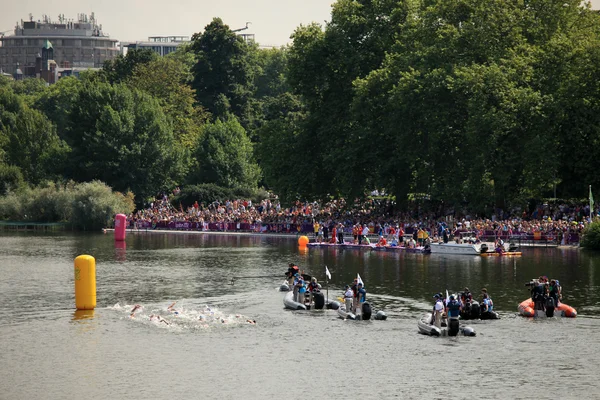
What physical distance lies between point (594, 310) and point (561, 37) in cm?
4388

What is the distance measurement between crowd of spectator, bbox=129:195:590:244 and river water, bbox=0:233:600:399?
10.1 meters

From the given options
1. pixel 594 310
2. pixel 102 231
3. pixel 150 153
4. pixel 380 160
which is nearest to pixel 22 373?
pixel 594 310

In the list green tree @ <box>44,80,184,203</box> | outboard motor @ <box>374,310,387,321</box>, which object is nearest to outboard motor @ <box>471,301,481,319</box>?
outboard motor @ <box>374,310,387,321</box>

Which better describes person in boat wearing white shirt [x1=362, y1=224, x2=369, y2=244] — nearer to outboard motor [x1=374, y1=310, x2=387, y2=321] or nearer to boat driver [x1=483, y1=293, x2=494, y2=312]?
outboard motor [x1=374, y1=310, x2=387, y2=321]

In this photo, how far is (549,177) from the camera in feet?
297

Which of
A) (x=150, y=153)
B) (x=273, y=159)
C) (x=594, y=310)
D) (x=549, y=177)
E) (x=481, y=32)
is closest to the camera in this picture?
(x=594, y=310)

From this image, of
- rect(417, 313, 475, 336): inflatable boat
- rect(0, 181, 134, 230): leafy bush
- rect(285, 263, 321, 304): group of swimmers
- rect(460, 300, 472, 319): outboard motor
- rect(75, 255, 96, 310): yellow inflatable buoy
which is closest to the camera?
rect(417, 313, 475, 336): inflatable boat

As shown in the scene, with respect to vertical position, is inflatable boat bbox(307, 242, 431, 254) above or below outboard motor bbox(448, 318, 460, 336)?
above

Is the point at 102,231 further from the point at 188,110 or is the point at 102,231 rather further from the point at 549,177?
the point at 549,177

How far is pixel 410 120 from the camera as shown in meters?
97.6

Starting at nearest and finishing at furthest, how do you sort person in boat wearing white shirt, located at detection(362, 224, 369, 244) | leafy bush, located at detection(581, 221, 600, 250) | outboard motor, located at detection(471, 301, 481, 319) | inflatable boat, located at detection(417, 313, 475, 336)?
inflatable boat, located at detection(417, 313, 475, 336), outboard motor, located at detection(471, 301, 481, 319), leafy bush, located at detection(581, 221, 600, 250), person in boat wearing white shirt, located at detection(362, 224, 369, 244)

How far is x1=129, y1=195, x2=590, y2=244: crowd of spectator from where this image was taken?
90.8 meters

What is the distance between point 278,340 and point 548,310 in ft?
48.4

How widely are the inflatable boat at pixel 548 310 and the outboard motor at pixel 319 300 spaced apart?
11.2 m
